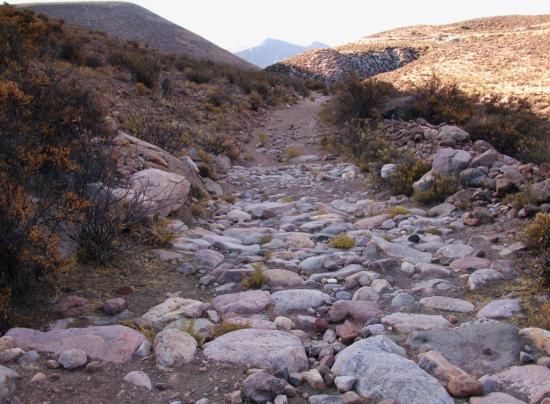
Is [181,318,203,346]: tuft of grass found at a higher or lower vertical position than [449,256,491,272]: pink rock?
lower

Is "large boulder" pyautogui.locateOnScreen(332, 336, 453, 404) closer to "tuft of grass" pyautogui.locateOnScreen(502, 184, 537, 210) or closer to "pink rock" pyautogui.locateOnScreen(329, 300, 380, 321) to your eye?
"pink rock" pyautogui.locateOnScreen(329, 300, 380, 321)

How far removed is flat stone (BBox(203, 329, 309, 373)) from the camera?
10.7 feet

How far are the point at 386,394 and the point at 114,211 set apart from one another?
3710 millimetres

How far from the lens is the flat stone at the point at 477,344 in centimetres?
322

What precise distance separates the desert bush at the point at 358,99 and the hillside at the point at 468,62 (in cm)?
343

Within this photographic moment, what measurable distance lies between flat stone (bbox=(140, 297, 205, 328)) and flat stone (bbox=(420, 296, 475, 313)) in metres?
1.84

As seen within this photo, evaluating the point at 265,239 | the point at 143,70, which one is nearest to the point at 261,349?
the point at 265,239

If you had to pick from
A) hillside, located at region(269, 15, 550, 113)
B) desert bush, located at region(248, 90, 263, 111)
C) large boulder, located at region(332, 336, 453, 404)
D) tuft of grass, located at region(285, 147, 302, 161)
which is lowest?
large boulder, located at region(332, 336, 453, 404)

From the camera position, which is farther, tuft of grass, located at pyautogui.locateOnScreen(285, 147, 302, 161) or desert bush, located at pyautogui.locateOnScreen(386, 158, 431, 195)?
tuft of grass, located at pyautogui.locateOnScreen(285, 147, 302, 161)

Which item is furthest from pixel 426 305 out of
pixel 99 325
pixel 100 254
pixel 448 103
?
pixel 448 103

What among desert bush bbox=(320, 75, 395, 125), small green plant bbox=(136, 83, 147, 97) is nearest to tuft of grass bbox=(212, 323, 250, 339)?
desert bush bbox=(320, 75, 395, 125)

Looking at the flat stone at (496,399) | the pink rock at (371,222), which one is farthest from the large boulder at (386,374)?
the pink rock at (371,222)

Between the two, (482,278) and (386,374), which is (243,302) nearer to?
(386,374)

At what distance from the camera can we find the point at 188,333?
12.0ft
